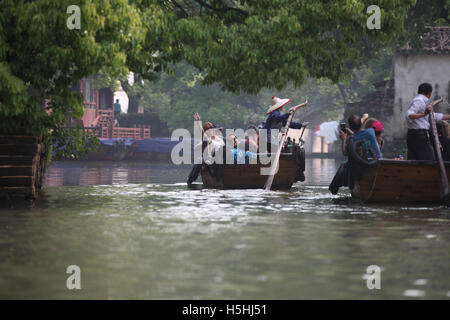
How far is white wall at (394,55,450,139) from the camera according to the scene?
128 feet

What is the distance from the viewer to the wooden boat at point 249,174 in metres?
20.6

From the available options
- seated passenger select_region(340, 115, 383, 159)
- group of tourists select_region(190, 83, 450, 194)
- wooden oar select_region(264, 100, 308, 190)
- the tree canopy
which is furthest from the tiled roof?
seated passenger select_region(340, 115, 383, 159)

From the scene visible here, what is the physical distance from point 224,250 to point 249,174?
1146 cm

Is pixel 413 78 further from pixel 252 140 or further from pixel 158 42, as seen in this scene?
pixel 158 42

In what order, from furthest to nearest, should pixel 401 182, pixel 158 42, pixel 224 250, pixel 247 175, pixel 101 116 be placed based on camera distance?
pixel 101 116 → pixel 247 175 → pixel 158 42 → pixel 401 182 → pixel 224 250

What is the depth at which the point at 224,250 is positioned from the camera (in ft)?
30.4

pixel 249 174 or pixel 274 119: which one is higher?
pixel 274 119

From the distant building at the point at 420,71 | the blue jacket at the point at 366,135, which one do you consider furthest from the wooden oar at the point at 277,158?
the distant building at the point at 420,71

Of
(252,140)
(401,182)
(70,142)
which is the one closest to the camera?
(401,182)

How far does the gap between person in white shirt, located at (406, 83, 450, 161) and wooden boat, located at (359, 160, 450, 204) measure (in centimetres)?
38

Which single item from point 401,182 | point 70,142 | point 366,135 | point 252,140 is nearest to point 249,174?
point 252,140

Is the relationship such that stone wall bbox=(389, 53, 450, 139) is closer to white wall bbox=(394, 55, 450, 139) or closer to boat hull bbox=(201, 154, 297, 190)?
white wall bbox=(394, 55, 450, 139)

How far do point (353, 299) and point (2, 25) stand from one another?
9.32 m
